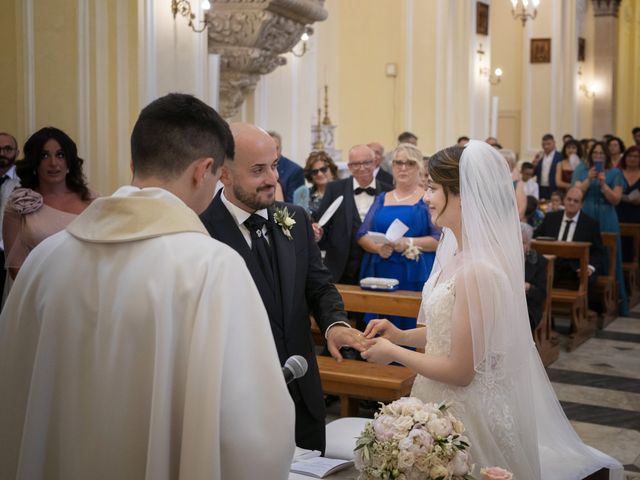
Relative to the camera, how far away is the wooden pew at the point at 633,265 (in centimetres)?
1098

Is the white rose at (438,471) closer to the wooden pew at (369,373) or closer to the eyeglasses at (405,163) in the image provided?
the wooden pew at (369,373)

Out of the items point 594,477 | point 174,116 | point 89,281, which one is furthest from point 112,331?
point 594,477

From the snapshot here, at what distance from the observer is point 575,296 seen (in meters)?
8.60

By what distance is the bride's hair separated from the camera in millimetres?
3328

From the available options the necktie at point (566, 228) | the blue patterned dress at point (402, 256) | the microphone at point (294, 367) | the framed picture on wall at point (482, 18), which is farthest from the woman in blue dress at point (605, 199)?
the microphone at point (294, 367)

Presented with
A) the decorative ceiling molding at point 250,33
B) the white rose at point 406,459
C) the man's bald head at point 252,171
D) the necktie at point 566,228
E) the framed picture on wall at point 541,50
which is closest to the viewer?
the white rose at point 406,459

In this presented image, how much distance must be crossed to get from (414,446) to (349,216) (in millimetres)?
4412

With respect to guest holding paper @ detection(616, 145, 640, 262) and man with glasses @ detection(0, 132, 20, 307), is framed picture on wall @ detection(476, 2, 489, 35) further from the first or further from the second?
man with glasses @ detection(0, 132, 20, 307)

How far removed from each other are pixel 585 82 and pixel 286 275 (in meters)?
19.4

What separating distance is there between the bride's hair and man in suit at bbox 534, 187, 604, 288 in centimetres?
610

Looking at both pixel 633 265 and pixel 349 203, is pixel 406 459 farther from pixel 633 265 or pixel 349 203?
pixel 633 265

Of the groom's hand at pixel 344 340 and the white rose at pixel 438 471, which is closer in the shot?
the white rose at pixel 438 471

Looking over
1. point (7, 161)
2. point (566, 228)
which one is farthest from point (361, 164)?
point (566, 228)

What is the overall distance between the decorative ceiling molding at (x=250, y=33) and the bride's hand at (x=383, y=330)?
482 cm
